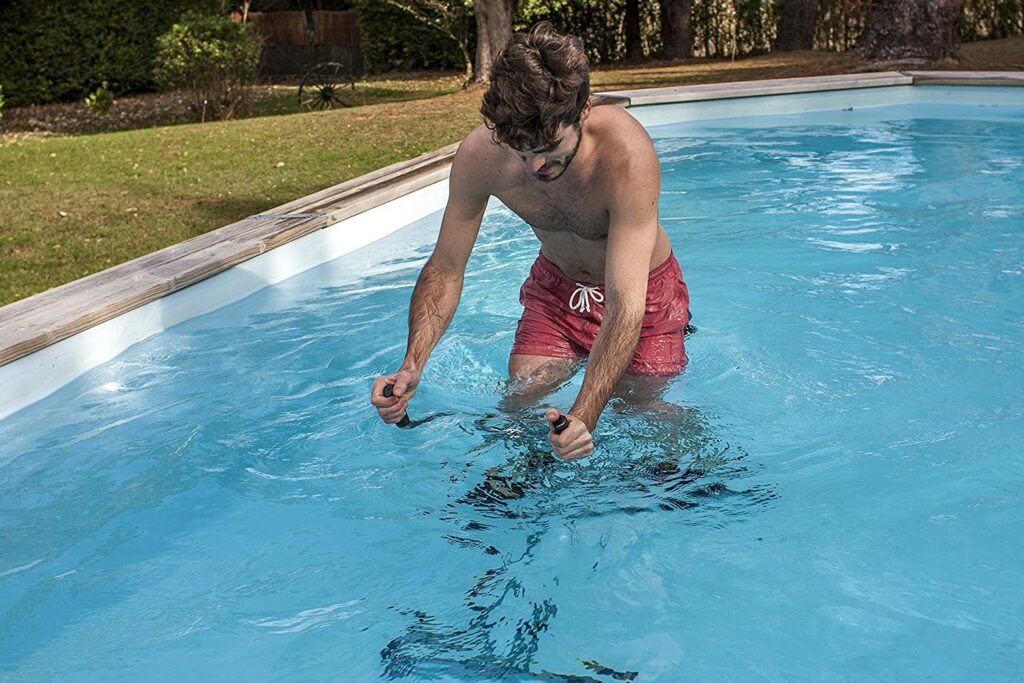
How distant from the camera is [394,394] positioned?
9.51 ft

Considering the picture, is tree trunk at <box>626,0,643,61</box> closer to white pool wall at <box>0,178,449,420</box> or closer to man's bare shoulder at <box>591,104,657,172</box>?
white pool wall at <box>0,178,449,420</box>

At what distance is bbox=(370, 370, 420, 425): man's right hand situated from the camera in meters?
2.85

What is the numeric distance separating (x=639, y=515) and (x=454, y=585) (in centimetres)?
67

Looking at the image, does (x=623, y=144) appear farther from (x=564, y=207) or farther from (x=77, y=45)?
(x=77, y=45)

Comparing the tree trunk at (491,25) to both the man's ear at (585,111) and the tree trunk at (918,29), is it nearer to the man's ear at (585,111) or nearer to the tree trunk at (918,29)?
the tree trunk at (918,29)

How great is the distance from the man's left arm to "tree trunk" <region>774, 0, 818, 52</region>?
1899 cm

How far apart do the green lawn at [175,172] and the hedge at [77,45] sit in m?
5.84

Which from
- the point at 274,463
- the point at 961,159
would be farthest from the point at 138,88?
the point at 274,463

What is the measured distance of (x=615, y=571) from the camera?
334cm

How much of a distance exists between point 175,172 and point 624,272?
23.4 feet

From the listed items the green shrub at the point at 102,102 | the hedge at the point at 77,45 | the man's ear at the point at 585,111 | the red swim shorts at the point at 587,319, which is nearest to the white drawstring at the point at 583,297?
→ the red swim shorts at the point at 587,319

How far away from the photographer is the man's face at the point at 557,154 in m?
2.82

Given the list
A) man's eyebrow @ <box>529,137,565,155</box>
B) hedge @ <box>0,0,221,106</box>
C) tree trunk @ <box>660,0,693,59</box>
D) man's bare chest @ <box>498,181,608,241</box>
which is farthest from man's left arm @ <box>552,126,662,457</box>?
tree trunk @ <box>660,0,693,59</box>

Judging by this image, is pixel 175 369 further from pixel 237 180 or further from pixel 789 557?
pixel 237 180
